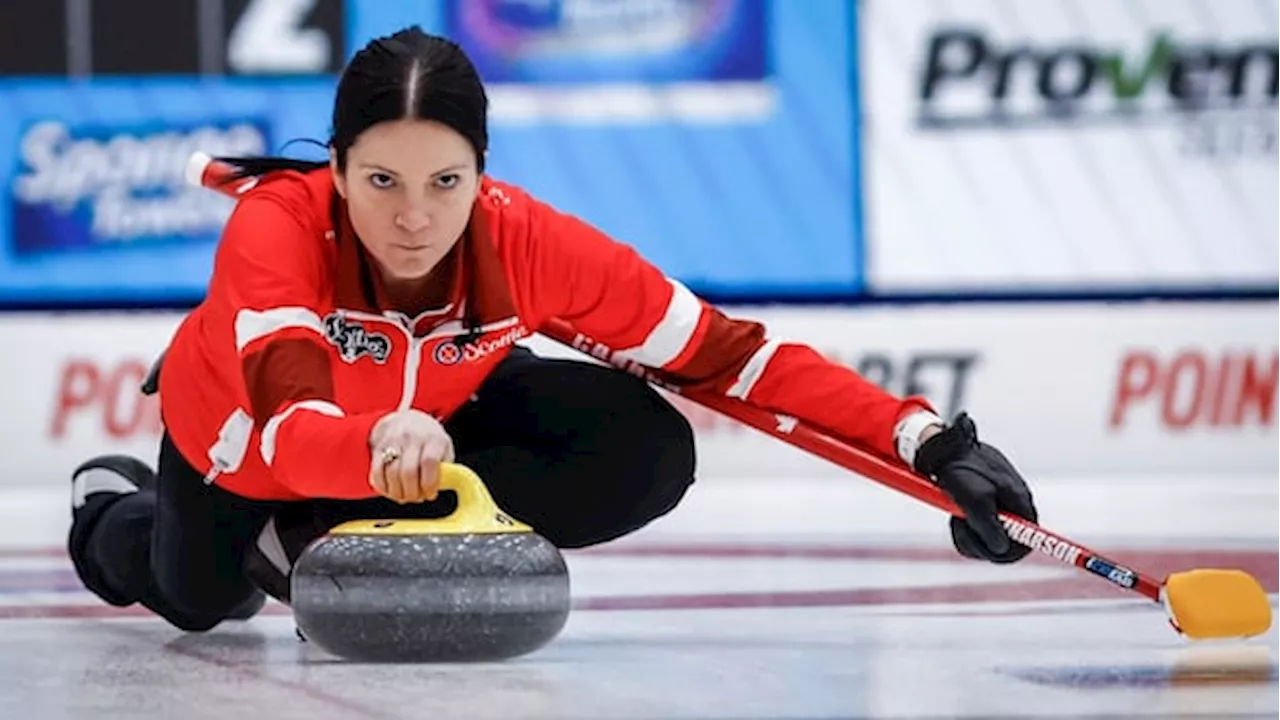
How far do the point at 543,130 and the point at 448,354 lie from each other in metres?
3.89

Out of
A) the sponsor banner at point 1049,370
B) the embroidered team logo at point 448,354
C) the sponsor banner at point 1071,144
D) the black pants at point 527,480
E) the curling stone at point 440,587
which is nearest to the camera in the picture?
the curling stone at point 440,587

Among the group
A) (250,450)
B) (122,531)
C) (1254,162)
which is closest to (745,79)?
(1254,162)

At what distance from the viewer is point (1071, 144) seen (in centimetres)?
669

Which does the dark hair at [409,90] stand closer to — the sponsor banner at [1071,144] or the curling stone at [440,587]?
the curling stone at [440,587]

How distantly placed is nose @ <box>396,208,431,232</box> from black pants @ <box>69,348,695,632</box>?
545 millimetres

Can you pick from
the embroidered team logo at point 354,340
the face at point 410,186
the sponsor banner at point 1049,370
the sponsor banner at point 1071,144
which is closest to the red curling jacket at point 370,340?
the embroidered team logo at point 354,340

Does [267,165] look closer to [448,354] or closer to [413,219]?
[448,354]

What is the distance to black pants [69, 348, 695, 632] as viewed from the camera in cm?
296

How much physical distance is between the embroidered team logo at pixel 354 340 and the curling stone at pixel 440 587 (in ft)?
0.88

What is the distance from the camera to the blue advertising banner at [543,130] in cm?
646

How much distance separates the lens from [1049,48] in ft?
21.8

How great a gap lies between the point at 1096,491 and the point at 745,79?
152 centimetres

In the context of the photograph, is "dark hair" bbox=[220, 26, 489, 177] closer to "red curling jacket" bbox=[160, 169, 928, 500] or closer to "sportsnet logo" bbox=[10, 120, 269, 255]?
"red curling jacket" bbox=[160, 169, 928, 500]

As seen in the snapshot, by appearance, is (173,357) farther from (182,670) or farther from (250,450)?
(182,670)
